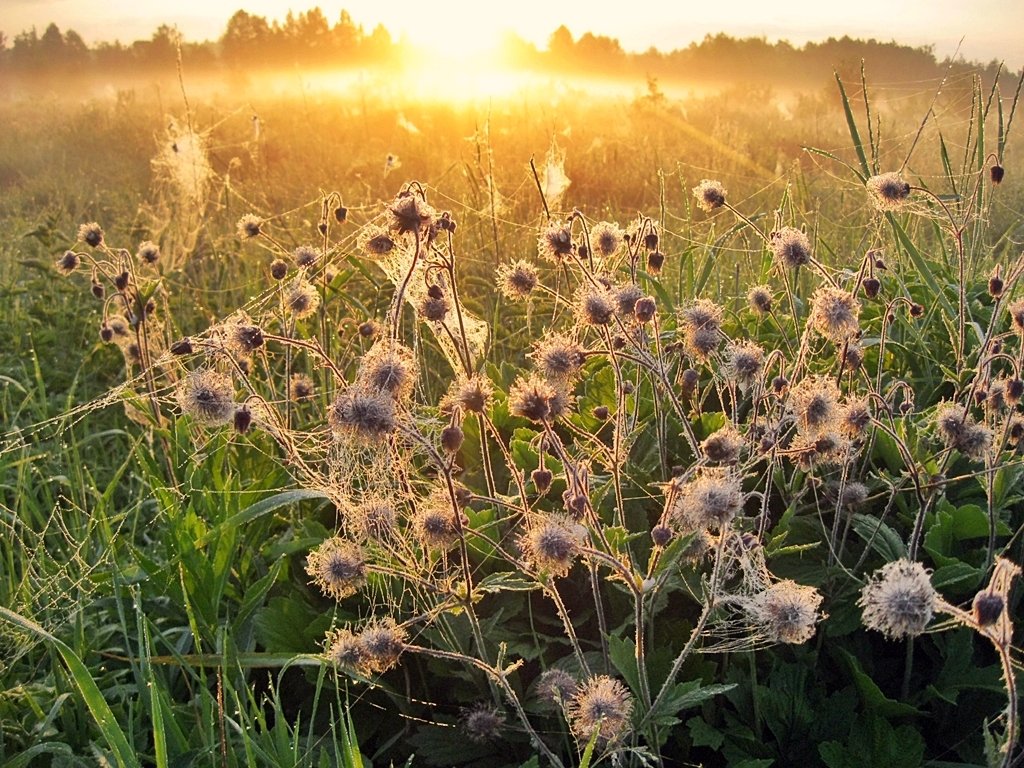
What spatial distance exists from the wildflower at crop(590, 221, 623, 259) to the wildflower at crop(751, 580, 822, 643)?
29.1 inches

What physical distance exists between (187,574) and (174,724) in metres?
0.37

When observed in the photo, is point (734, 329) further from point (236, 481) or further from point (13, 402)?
point (13, 402)

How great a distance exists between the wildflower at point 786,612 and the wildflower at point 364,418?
0.48 metres

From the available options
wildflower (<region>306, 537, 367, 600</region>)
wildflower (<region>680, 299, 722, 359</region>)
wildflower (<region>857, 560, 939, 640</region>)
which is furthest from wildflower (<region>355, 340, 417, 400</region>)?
wildflower (<region>857, 560, 939, 640</region>)

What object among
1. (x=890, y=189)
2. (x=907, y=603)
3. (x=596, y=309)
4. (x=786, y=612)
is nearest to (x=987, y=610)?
(x=907, y=603)

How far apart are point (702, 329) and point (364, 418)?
1.93ft

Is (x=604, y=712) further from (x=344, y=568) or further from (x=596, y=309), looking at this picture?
(x=596, y=309)

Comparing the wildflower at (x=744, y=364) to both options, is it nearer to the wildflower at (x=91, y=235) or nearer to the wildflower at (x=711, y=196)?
the wildflower at (x=711, y=196)

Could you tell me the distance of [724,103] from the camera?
59.6ft

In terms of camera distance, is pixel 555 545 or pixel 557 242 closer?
pixel 555 545

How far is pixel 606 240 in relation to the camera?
66.9 inches

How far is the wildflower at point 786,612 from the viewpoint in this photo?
108 centimetres

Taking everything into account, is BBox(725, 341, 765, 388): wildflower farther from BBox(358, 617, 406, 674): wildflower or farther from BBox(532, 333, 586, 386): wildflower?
BBox(358, 617, 406, 674): wildflower

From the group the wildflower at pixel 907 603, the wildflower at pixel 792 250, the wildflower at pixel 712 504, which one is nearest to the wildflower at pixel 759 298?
→ the wildflower at pixel 792 250
